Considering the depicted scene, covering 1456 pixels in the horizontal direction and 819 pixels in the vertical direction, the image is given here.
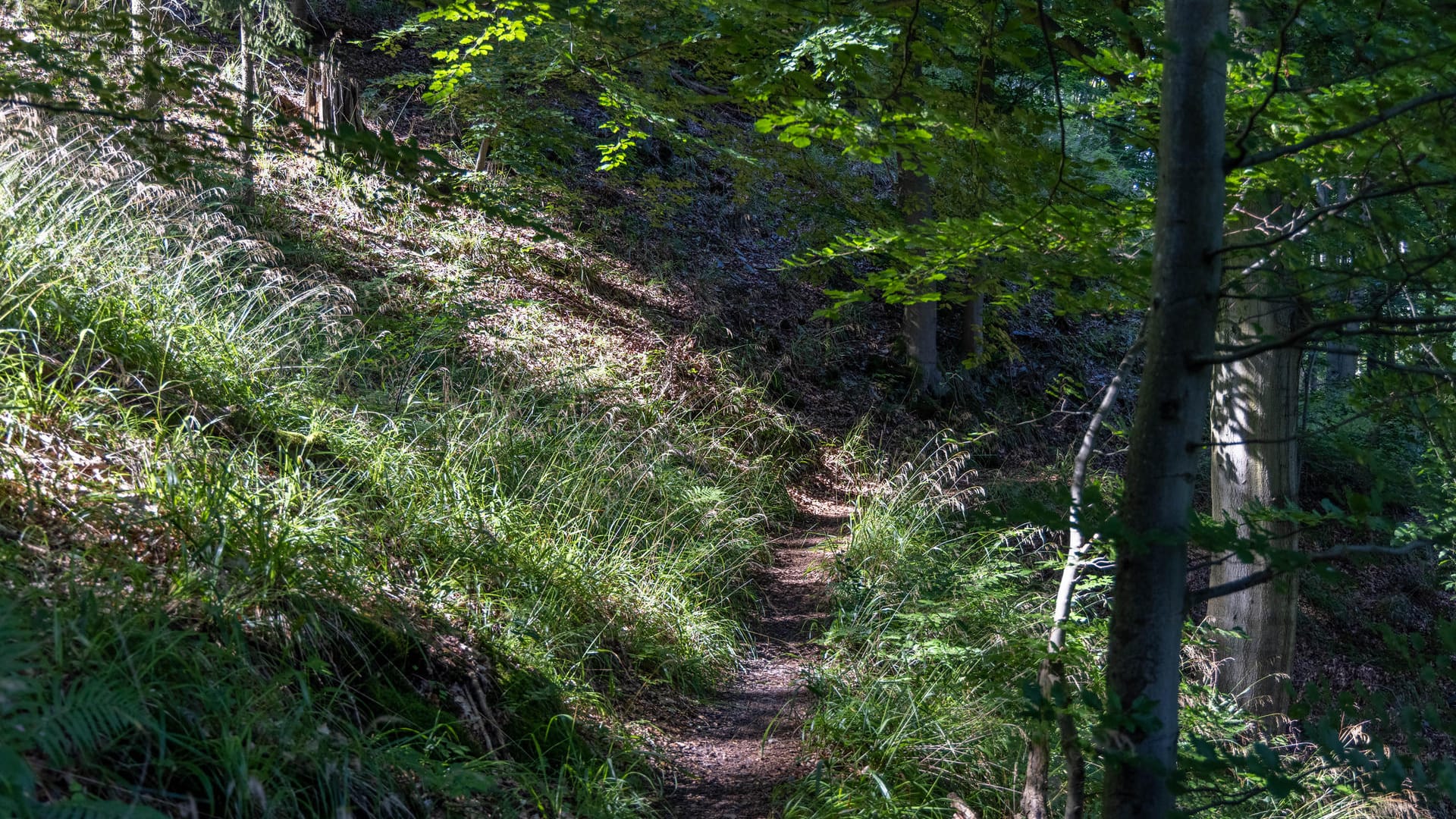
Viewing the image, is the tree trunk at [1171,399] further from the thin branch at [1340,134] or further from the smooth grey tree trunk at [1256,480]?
the smooth grey tree trunk at [1256,480]

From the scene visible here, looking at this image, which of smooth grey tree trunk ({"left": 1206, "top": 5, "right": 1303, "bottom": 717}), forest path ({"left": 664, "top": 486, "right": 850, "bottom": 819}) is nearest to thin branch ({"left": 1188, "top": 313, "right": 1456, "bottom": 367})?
forest path ({"left": 664, "top": 486, "right": 850, "bottom": 819})

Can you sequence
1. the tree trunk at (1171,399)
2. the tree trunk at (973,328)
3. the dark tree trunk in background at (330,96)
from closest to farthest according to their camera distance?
the tree trunk at (1171,399) → the dark tree trunk in background at (330,96) → the tree trunk at (973,328)

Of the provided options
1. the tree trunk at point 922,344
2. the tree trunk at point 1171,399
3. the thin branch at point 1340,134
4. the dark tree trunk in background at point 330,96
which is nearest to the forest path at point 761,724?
the tree trunk at point 1171,399

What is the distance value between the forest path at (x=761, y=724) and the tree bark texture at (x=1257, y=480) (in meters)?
2.68

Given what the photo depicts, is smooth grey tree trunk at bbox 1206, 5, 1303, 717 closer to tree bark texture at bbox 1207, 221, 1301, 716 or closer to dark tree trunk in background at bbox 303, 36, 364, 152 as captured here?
tree bark texture at bbox 1207, 221, 1301, 716

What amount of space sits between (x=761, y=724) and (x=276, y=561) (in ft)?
8.17

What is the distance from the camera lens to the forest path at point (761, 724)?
3623 millimetres

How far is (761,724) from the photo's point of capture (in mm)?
4305

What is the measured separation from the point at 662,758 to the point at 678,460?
3521 mm

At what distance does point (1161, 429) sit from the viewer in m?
1.69

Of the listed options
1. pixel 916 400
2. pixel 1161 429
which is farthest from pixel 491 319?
pixel 1161 429

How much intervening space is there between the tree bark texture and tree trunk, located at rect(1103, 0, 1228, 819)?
395 centimetres

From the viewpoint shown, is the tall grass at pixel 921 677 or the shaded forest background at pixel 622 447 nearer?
the shaded forest background at pixel 622 447

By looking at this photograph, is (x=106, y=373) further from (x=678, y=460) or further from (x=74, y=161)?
(x=678, y=460)
